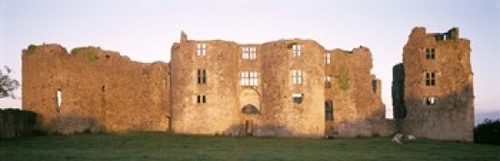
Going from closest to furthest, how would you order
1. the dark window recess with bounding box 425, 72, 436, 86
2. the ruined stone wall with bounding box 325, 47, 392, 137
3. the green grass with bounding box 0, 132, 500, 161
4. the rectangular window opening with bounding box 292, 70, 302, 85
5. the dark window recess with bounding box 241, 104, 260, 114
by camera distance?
the green grass with bounding box 0, 132, 500, 161 → the rectangular window opening with bounding box 292, 70, 302, 85 → the dark window recess with bounding box 425, 72, 436, 86 → the dark window recess with bounding box 241, 104, 260, 114 → the ruined stone wall with bounding box 325, 47, 392, 137

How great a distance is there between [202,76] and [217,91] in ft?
6.72

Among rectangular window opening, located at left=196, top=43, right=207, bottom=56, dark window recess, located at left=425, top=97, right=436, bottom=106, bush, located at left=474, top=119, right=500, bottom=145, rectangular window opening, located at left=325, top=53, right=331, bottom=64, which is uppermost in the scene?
rectangular window opening, located at left=196, top=43, right=207, bottom=56

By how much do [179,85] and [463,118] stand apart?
2696cm

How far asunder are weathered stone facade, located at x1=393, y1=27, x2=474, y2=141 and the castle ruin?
0.74 feet

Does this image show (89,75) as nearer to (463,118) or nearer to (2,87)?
(2,87)

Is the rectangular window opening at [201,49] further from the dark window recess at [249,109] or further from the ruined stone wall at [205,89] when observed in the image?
the dark window recess at [249,109]

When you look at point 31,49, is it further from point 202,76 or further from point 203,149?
point 203,149

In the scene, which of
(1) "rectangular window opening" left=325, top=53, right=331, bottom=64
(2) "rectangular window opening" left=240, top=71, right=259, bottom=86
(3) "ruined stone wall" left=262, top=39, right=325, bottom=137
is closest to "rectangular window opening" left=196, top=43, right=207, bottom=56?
(2) "rectangular window opening" left=240, top=71, right=259, bottom=86

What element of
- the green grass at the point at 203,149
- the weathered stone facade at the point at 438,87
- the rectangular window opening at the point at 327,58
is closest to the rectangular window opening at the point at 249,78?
the rectangular window opening at the point at 327,58

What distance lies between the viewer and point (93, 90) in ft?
214

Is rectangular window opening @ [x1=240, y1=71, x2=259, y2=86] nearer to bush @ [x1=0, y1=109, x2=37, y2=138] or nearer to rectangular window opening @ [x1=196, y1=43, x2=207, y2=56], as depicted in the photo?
rectangular window opening @ [x1=196, y1=43, x2=207, y2=56]

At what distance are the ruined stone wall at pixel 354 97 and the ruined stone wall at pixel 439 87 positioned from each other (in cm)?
302

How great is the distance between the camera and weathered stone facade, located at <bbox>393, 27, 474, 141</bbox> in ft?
219

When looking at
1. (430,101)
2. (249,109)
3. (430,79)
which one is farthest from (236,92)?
(430,79)
